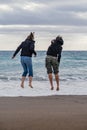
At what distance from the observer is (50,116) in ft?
24.4

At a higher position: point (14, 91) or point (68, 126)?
point (68, 126)

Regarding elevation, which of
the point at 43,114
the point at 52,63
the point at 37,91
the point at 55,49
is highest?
the point at 55,49

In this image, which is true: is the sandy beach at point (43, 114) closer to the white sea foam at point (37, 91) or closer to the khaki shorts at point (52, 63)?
the white sea foam at point (37, 91)

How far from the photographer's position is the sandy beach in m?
6.89

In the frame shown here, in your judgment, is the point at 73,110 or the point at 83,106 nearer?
the point at 73,110

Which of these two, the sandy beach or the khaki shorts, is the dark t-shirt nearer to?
the khaki shorts

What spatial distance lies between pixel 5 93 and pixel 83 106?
2834 mm

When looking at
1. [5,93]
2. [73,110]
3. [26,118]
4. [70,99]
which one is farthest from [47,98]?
[26,118]

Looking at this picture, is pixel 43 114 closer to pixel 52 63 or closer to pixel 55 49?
pixel 52 63

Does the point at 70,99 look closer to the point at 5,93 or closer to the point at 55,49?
the point at 5,93

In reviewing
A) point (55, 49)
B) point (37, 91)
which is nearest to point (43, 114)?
point (37, 91)

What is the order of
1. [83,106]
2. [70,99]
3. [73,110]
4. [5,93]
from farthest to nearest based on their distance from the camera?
1. [5,93]
2. [70,99]
3. [83,106]
4. [73,110]

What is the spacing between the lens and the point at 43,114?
7.60 m

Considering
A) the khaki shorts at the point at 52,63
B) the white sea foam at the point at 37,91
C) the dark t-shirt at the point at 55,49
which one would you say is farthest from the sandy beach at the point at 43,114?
the dark t-shirt at the point at 55,49
